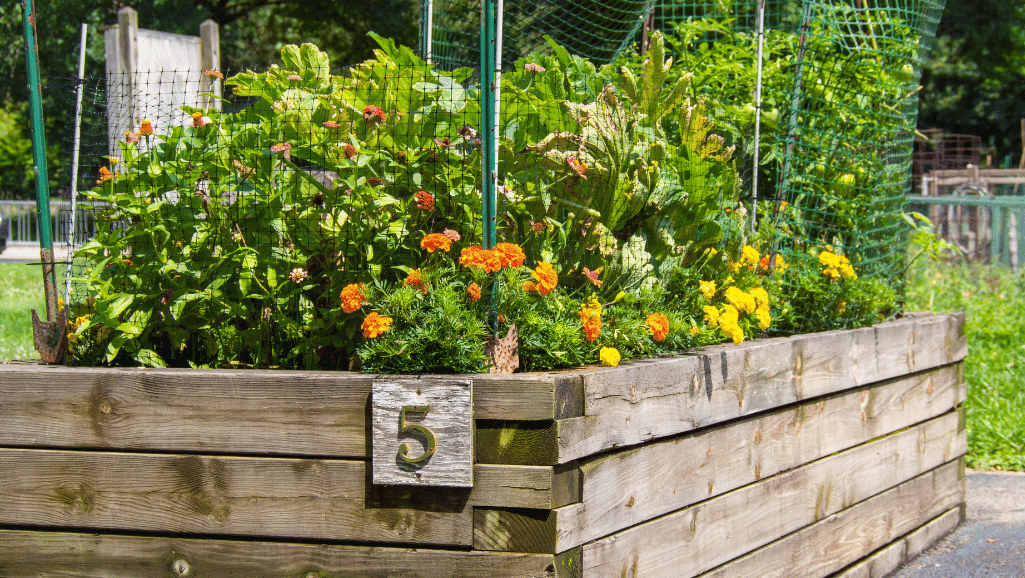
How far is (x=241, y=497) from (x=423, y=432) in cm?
50

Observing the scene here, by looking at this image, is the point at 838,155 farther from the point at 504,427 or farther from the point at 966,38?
the point at 966,38

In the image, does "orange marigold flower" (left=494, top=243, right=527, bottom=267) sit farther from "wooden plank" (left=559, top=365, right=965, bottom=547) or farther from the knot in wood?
the knot in wood

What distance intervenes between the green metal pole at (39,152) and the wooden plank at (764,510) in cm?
172

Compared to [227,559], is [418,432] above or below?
above

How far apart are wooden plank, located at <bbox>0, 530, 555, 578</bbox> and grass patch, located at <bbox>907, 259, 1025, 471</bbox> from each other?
3.63 m

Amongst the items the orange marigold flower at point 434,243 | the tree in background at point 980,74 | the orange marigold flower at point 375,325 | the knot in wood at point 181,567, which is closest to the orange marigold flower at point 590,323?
the orange marigold flower at point 434,243

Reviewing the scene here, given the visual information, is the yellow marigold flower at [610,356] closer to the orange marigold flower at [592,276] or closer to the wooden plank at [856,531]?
the orange marigold flower at [592,276]

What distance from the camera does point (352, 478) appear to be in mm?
2012

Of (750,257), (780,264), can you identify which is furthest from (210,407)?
(780,264)

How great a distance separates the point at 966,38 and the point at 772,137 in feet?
75.5

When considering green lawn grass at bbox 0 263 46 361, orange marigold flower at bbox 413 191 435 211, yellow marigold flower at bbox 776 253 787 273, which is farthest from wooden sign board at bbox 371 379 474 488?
green lawn grass at bbox 0 263 46 361

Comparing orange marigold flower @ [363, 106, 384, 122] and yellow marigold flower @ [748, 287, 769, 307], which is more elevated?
orange marigold flower @ [363, 106, 384, 122]

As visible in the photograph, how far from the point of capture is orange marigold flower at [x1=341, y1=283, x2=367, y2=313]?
2098mm

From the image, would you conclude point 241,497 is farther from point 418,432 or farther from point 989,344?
point 989,344
